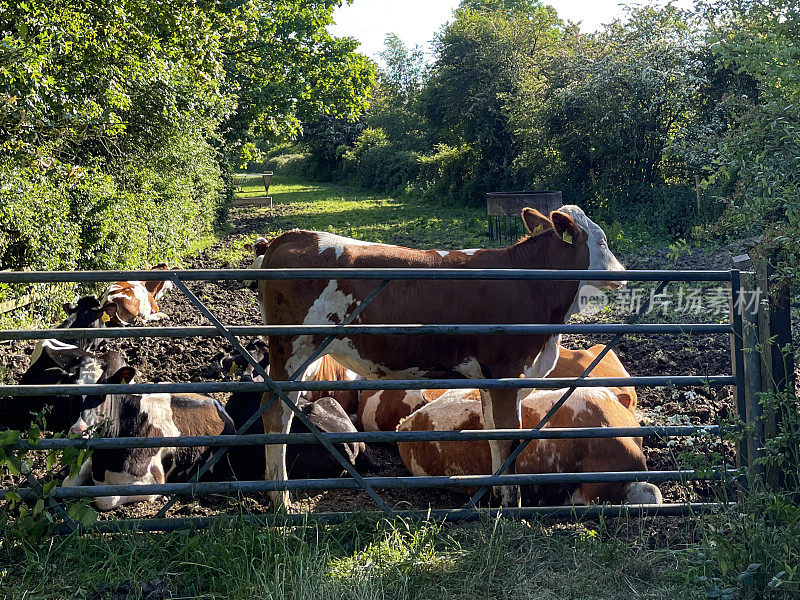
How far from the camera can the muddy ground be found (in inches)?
178

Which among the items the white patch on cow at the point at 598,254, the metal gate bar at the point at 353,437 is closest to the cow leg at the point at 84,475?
the metal gate bar at the point at 353,437

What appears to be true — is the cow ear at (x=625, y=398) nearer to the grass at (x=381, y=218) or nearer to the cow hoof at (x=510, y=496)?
the cow hoof at (x=510, y=496)

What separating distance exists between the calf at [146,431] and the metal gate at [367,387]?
0.80 metres

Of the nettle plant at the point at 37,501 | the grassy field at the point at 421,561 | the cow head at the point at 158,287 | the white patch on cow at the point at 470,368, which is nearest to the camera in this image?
the grassy field at the point at 421,561

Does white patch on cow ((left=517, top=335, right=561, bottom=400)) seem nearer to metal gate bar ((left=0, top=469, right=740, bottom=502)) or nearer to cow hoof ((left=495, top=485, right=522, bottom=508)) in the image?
cow hoof ((left=495, top=485, right=522, bottom=508))

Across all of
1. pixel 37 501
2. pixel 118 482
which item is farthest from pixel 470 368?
pixel 37 501

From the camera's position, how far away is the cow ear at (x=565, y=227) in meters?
4.96

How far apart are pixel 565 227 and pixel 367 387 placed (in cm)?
203

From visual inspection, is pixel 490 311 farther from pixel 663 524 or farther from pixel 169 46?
pixel 169 46

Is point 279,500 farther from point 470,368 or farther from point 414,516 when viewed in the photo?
point 470,368

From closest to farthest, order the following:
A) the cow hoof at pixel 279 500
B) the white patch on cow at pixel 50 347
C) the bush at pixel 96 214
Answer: the cow hoof at pixel 279 500, the white patch on cow at pixel 50 347, the bush at pixel 96 214

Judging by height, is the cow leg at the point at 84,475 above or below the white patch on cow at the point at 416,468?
above

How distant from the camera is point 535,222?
5.42 meters

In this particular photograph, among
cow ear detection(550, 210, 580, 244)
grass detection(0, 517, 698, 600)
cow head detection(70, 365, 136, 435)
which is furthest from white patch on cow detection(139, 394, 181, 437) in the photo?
cow ear detection(550, 210, 580, 244)
